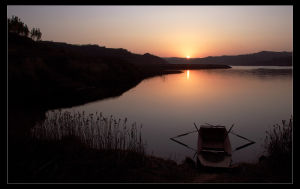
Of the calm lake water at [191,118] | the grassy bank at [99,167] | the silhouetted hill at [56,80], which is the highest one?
the silhouetted hill at [56,80]

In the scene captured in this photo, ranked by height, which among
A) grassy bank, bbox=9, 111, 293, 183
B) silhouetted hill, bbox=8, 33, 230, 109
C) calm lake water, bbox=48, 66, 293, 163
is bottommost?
calm lake water, bbox=48, 66, 293, 163

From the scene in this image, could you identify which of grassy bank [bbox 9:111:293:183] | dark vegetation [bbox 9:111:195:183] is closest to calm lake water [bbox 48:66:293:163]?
grassy bank [bbox 9:111:293:183]

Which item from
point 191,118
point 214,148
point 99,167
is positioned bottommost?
point 191,118

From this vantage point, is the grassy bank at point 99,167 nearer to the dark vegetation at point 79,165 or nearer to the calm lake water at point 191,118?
the dark vegetation at point 79,165

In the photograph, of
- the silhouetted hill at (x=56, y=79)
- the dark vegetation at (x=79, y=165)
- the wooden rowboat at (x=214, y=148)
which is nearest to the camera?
the dark vegetation at (x=79, y=165)

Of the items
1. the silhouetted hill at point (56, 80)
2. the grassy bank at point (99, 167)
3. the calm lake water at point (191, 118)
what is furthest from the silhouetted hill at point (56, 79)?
the grassy bank at point (99, 167)

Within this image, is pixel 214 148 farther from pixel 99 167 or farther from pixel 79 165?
pixel 79 165

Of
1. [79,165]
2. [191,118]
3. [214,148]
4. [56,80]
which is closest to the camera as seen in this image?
[79,165]

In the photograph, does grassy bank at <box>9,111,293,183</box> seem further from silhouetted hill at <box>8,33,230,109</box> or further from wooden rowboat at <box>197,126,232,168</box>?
silhouetted hill at <box>8,33,230,109</box>

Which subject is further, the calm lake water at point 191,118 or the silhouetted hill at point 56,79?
the silhouetted hill at point 56,79

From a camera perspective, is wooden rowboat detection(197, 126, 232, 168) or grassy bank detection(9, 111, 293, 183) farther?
wooden rowboat detection(197, 126, 232, 168)

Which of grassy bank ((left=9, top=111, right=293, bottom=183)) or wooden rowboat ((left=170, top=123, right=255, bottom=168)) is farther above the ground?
grassy bank ((left=9, top=111, right=293, bottom=183))

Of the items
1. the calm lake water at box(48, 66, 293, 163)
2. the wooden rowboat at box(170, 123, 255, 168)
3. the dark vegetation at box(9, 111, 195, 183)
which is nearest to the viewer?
the dark vegetation at box(9, 111, 195, 183)

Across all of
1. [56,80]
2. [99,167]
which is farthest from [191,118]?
[56,80]
